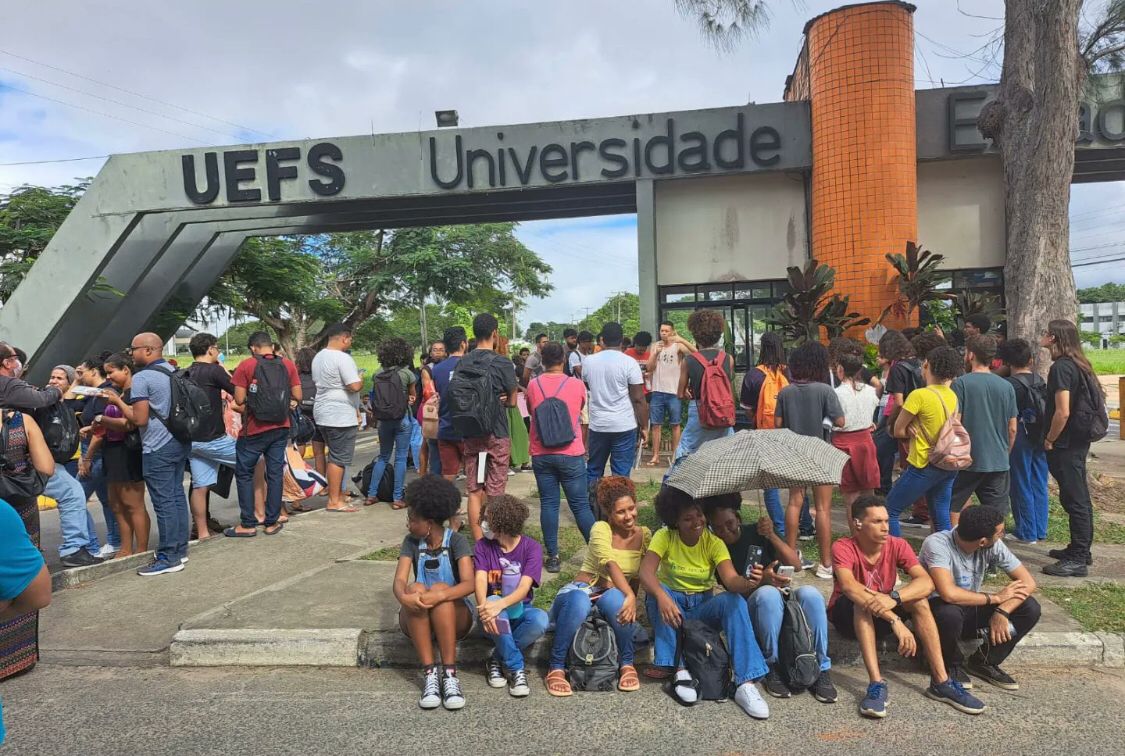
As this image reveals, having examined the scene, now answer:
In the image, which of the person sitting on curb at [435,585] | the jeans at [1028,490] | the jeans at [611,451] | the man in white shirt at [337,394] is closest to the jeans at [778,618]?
the person sitting on curb at [435,585]

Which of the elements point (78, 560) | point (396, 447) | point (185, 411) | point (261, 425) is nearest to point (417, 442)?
point (396, 447)

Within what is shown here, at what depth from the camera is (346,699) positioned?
12.3 feet

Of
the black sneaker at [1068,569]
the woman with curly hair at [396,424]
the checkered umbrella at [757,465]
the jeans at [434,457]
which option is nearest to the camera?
the checkered umbrella at [757,465]

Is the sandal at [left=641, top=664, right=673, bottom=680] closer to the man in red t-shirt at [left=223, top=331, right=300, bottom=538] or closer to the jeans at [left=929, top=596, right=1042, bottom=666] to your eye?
the jeans at [left=929, top=596, right=1042, bottom=666]

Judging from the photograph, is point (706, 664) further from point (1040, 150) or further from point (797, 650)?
point (1040, 150)

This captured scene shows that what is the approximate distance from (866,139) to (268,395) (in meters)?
10.0

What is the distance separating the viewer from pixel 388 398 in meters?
7.41

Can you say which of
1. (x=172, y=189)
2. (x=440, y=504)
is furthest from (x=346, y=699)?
(x=172, y=189)

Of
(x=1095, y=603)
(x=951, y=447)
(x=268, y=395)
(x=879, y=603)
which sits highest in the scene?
(x=268, y=395)

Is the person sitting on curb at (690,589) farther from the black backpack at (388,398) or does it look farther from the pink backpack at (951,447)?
the black backpack at (388,398)

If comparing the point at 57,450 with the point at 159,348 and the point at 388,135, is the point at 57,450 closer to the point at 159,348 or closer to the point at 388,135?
the point at 159,348

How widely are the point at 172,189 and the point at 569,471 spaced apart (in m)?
12.4

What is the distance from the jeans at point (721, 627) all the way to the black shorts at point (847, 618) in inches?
22.6

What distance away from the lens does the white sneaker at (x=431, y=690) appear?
3621 mm
